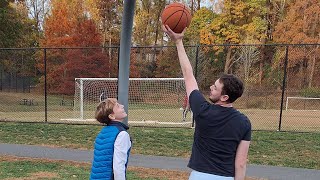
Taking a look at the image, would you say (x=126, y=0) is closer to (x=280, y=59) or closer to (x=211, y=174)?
(x=211, y=174)

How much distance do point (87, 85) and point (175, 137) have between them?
39.5ft

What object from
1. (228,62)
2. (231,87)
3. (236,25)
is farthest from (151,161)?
(236,25)

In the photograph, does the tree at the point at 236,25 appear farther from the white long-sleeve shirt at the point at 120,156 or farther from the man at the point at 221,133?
the man at the point at 221,133

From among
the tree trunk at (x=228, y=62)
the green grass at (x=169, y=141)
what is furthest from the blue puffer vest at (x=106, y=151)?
the tree trunk at (x=228, y=62)

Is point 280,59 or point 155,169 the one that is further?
point 280,59

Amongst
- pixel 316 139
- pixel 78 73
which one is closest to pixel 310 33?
pixel 78 73

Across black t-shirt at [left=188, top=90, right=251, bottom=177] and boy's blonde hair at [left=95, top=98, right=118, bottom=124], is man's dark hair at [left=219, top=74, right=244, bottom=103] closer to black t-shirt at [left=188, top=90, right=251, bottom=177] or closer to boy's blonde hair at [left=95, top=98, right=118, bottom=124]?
black t-shirt at [left=188, top=90, right=251, bottom=177]

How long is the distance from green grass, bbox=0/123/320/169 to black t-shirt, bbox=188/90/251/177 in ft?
17.7

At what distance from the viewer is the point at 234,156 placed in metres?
2.65

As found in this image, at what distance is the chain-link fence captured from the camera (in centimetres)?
2300

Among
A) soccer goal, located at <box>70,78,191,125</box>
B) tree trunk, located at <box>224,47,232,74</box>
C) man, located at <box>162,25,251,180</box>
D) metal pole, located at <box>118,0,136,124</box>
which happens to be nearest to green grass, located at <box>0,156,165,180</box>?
metal pole, located at <box>118,0,136,124</box>

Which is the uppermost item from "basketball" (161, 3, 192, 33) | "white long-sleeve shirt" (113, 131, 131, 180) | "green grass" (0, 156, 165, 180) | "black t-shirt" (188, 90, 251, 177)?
"basketball" (161, 3, 192, 33)

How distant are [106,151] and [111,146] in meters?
0.06

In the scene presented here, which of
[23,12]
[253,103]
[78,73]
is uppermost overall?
[23,12]
